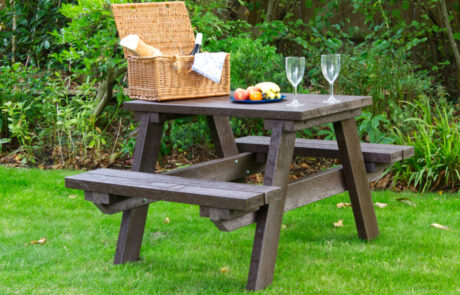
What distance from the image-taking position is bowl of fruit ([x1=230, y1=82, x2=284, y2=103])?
11.3 ft

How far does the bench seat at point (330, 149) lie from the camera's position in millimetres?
3820

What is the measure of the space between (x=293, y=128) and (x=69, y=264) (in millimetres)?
1422

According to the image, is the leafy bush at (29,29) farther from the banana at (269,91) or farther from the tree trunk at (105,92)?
the banana at (269,91)

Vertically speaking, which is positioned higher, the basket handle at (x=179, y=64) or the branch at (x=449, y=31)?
the branch at (x=449, y=31)

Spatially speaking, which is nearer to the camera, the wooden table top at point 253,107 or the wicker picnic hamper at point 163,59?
the wooden table top at point 253,107

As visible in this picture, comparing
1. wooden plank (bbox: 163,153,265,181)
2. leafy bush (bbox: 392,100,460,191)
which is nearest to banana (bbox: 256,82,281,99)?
wooden plank (bbox: 163,153,265,181)

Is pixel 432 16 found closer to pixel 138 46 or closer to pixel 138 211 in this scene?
pixel 138 46

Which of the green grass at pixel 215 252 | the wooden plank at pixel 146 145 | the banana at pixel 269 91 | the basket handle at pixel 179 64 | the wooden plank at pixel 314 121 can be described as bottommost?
the green grass at pixel 215 252

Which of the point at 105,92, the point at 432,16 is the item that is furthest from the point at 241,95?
the point at 432,16

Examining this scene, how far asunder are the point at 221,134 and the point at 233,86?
4.95 ft

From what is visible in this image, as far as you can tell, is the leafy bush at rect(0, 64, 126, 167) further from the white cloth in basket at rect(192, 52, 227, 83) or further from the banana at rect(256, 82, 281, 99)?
the banana at rect(256, 82, 281, 99)

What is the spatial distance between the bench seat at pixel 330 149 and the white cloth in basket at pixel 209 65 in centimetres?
65

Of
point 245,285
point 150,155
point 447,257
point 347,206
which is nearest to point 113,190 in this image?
point 150,155

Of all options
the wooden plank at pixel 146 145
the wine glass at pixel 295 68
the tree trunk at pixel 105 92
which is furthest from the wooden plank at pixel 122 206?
the tree trunk at pixel 105 92
